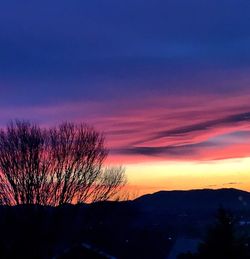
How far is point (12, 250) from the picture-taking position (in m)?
24.9

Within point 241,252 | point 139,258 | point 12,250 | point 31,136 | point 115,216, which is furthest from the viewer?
point 139,258

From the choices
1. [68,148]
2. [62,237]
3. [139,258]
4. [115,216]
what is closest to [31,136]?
[68,148]

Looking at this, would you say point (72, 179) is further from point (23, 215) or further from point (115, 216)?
point (115, 216)

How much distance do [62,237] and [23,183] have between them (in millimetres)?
4804

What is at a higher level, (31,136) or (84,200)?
(31,136)

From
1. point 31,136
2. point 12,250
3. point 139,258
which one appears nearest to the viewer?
point 12,250

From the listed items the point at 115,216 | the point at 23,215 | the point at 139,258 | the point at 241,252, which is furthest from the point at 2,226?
the point at 139,258

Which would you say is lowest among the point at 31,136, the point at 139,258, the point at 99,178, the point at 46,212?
the point at 139,258

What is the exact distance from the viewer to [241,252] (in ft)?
56.9

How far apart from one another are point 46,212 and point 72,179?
241cm

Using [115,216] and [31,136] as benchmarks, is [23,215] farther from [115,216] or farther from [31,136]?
[115,216]

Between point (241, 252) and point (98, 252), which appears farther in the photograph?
point (98, 252)

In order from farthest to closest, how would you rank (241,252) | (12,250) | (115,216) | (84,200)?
(115,216)
(84,200)
(12,250)
(241,252)

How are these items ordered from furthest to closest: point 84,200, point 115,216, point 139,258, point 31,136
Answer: point 139,258 → point 115,216 → point 84,200 → point 31,136
